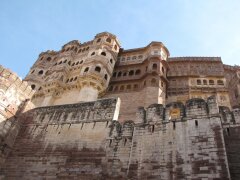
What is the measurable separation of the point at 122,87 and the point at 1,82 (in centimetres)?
1711

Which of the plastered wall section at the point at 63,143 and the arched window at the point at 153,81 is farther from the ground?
the arched window at the point at 153,81

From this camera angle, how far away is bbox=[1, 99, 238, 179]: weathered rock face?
9.52 metres

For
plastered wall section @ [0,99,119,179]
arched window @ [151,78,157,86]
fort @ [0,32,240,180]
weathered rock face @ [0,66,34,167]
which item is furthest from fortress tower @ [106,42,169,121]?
weathered rock face @ [0,66,34,167]

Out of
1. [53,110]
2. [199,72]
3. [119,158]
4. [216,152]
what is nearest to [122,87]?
[199,72]

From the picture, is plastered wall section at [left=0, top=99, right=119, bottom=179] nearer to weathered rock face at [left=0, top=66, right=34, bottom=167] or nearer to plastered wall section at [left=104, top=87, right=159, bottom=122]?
weathered rock face at [left=0, top=66, right=34, bottom=167]

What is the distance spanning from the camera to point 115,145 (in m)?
11.5

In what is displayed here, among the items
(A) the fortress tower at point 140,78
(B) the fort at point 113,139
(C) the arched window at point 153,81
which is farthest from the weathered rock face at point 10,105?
(C) the arched window at point 153,81

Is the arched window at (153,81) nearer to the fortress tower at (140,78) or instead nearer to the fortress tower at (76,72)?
the fortress tower at (140,78)

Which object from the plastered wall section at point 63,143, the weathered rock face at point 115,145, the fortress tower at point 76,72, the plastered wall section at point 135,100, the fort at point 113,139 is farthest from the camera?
the fortress tower at point 76,72

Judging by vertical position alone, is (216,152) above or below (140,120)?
below

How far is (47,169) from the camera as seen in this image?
472 inches

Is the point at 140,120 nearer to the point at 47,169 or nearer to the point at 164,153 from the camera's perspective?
the point at 164,153

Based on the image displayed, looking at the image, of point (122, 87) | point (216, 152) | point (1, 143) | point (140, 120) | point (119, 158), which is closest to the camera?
point (216, 152)

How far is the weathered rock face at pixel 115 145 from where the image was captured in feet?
31.2
